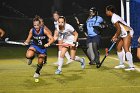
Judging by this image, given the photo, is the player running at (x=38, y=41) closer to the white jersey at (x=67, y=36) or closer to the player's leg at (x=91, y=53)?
the white jersey at (x=67, y=36)

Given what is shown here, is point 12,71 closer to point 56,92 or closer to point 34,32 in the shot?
point 34,32

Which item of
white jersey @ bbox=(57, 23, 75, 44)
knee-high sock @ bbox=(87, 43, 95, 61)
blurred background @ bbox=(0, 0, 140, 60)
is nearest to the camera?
white jersey @ bbox=(57, 23, 75, 44)

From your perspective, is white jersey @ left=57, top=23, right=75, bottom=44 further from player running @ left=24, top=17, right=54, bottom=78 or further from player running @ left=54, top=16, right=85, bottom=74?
player running @ left=24, top=17, right=54, bottom=78

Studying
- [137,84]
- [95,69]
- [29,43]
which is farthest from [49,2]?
[137,84]

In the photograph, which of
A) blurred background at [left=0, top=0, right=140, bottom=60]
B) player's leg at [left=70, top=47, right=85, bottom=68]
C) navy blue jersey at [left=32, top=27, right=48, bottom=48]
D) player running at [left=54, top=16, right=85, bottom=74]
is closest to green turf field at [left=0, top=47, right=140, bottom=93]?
player's leg at [left=70, top=47, right=85, bottom=68]

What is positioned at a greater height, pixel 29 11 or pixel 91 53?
pixel 29 11

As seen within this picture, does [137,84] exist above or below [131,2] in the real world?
below

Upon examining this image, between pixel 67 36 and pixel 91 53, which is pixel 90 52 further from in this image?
pixel 67 36

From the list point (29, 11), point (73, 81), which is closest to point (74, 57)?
point (73, 81)

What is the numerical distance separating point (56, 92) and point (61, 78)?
5.98 ft

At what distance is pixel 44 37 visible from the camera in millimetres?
9430

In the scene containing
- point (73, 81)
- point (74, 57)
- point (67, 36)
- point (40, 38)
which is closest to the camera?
point (73, 81)

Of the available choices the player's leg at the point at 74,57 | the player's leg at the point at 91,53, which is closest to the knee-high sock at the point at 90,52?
the player's leg at the point at 91,53

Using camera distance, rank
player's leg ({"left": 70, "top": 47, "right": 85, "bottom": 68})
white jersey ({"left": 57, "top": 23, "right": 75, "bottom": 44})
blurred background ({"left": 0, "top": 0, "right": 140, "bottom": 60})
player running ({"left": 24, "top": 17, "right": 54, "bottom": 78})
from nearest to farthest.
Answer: player running ({"left": 24, "top": 17, "right": 54, "bottom": 78})
white jersey ({"left": 57, "top": 23, "right": 75, "bottom": 44})
player's leg ({"left": 70, "top": 47, "right": 85, "bottom": 68})
blurred background ({"left": 0, "top": 0, "right": 140, "bottom": 60})
